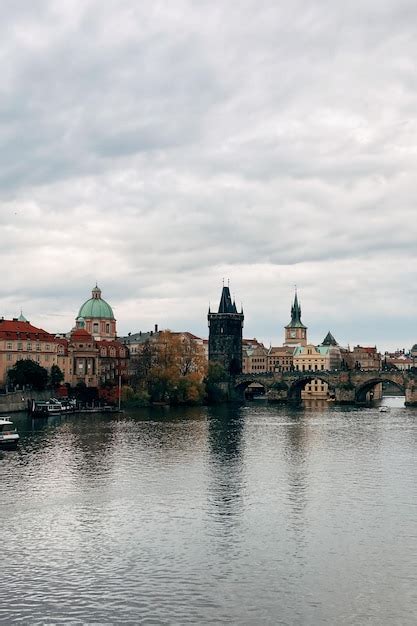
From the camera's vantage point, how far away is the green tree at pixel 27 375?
14250 centimetres

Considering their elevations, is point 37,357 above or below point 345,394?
above

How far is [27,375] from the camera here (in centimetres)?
14275

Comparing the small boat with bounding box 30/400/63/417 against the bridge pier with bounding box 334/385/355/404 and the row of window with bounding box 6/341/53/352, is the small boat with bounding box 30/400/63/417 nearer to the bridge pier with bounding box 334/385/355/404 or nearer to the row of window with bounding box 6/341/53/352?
the row of window with bounding box 6/341/53/352

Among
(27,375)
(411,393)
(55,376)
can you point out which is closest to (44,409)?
(27,375)

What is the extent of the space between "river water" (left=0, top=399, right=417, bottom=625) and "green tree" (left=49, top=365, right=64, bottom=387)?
76471 mm

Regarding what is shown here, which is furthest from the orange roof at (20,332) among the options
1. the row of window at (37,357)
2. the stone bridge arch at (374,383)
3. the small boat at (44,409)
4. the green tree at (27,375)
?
the stone bridge arch at (374,383)

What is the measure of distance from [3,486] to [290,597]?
30513mm

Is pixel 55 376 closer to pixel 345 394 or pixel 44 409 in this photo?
pixel 44 409

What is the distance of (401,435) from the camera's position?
9994 centimetres

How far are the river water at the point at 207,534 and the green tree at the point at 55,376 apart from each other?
76.5 metres

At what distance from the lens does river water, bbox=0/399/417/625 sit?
33.8m

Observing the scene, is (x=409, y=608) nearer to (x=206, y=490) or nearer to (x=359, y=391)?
(x=206, y=490)

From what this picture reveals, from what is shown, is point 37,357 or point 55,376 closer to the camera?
point 55,376

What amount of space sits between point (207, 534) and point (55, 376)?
398 ft
